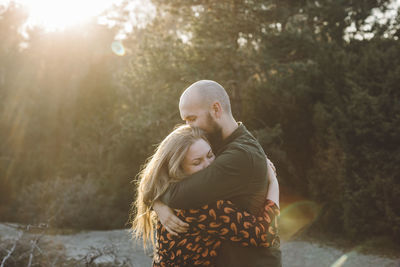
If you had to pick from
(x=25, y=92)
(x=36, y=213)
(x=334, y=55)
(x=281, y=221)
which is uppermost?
(x=25, y=92)

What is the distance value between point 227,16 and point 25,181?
705 cm

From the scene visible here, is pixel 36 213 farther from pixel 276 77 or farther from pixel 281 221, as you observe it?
pixel 276 77

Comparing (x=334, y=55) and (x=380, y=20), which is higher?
(x=380, y=20)

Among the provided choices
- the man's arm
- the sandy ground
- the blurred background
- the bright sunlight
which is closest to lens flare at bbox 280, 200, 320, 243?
the blurred background

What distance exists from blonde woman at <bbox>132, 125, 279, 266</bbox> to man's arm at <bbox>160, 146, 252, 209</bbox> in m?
0.06

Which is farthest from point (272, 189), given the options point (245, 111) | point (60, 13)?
point (60, 13)

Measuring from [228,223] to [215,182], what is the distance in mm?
238

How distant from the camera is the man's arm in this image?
6.27 feet

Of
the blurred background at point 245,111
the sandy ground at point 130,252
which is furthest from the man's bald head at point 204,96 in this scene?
the blurred background at point 245,111

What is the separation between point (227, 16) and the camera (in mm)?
8867

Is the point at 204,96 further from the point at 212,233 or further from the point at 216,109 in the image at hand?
the point at 212,233

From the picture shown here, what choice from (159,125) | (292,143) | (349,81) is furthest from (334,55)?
(159,125)

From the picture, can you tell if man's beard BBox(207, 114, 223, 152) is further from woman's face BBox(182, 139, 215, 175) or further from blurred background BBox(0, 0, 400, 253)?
blurred background BBox(0, 0, 400, 253)

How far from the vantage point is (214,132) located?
2422 millimetres
